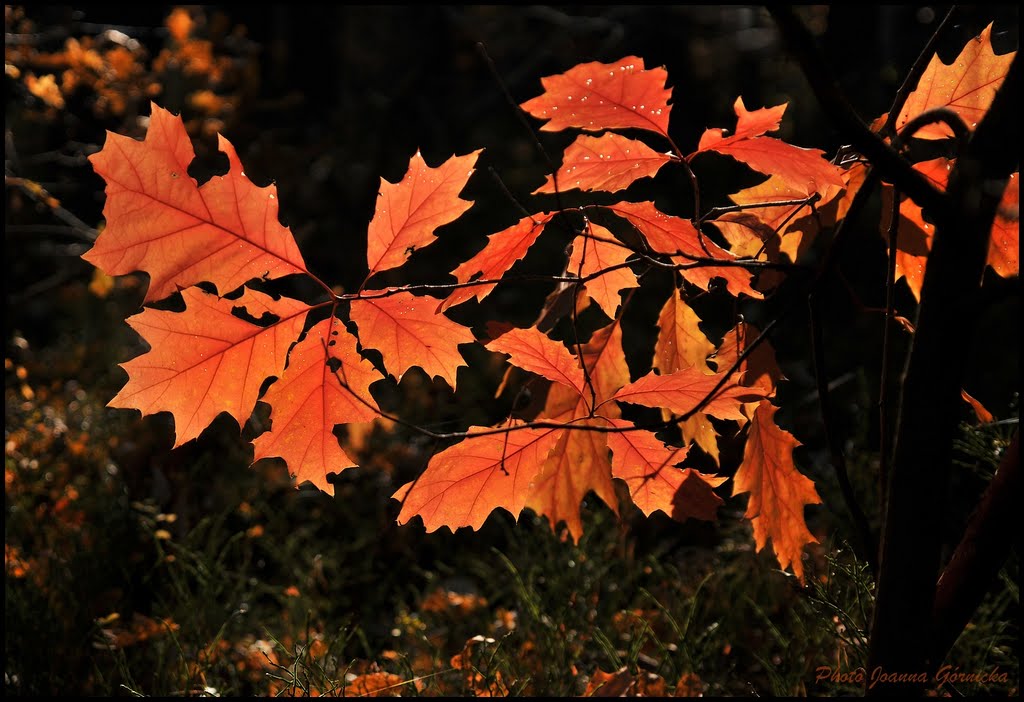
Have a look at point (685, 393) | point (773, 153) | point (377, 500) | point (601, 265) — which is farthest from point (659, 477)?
point (377, 500)

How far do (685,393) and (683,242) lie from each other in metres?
0.15

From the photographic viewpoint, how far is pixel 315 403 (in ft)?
2.48

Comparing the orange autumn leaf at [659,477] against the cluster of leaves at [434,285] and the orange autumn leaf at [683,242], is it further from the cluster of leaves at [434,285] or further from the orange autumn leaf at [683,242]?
Result: the orange autumn leaf at [683,242]

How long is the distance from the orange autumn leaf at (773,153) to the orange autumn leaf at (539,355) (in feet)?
0.77

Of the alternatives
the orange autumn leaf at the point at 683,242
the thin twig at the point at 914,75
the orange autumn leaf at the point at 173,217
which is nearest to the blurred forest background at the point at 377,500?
the thin twig at the point at 914,75

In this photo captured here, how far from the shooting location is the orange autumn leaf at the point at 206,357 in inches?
28.9

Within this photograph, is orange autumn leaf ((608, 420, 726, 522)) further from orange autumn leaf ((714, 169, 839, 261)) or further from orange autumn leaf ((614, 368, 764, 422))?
orange autumn leaf ((714, 169, 839, 261))

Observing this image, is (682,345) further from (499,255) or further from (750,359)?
(499,255)

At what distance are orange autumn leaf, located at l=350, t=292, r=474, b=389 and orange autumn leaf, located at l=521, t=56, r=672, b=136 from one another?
8.7 inches

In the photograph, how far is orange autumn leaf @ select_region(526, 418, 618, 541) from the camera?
0.95 metres

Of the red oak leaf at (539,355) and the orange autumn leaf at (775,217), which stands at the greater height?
the orange autumn leaf at (775,217)

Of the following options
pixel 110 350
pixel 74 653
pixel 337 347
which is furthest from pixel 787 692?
pixel 110 350

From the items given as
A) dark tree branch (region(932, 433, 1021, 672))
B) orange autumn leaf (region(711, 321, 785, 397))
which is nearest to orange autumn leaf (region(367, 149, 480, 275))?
orange autumn leaf (region(711, 321, 785, 397))

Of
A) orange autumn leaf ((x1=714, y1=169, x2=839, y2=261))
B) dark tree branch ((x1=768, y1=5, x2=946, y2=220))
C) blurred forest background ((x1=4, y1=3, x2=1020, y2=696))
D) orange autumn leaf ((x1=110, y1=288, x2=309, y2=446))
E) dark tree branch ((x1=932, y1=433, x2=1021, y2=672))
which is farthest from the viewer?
blurred forest background ((x1=4, y1=3, x2=1020, y2=696))
